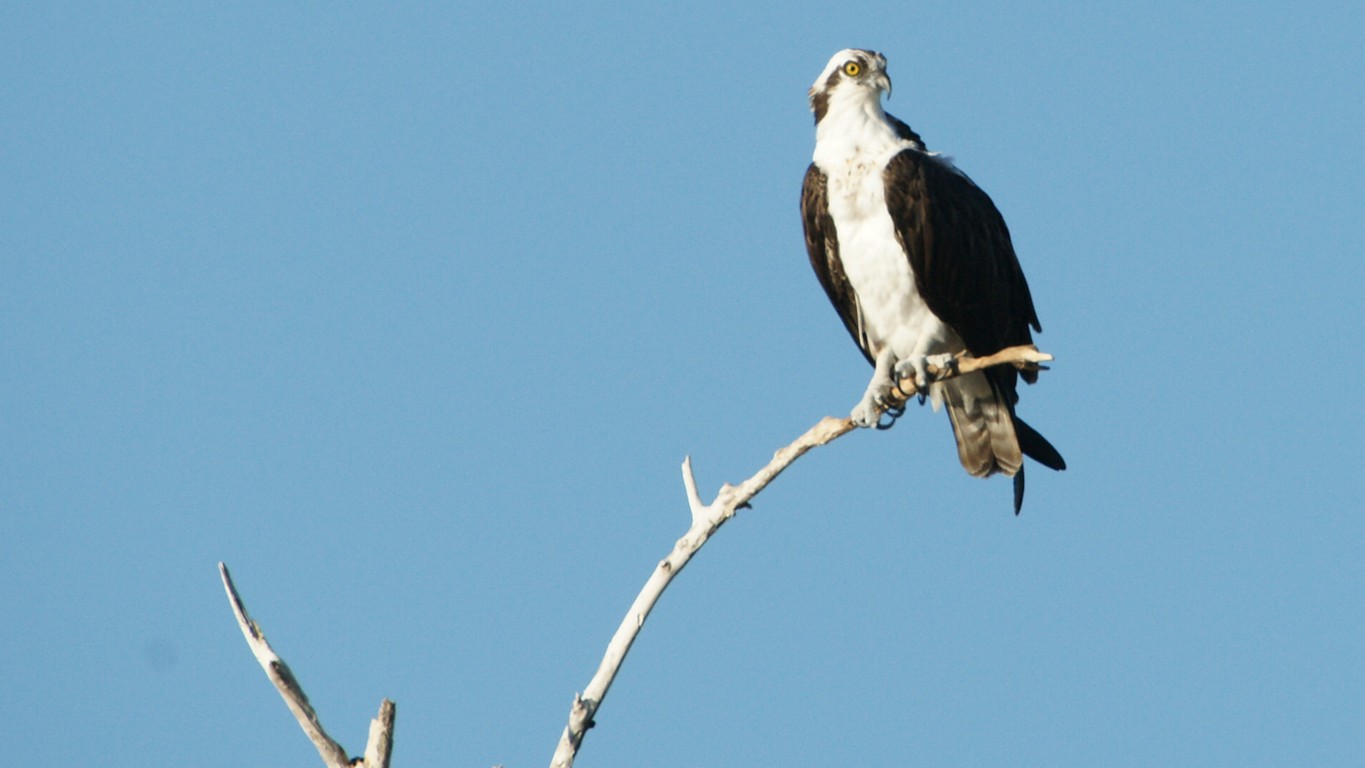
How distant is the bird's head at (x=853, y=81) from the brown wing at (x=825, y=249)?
0.37 metres

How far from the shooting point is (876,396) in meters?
7.39

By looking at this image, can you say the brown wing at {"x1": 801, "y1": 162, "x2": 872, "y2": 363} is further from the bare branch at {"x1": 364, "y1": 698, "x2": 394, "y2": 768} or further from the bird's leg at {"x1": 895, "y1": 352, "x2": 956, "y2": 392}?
the bare branch at {"x1": 364, "y1": 698, "x2": 394, "y2": 768}

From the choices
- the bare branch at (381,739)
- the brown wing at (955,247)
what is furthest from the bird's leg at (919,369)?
the bare branch at (381,739)

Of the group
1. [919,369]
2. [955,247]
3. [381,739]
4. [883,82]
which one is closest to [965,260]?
[955,247]

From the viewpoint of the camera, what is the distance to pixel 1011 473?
25.6ft

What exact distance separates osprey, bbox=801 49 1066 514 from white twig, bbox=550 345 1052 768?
1183 mm

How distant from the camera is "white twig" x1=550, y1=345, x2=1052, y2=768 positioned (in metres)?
5.52

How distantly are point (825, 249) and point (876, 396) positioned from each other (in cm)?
82

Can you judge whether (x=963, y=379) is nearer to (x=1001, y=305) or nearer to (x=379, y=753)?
(x=1001, y=305)

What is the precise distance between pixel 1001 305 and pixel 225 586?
12.7 ft

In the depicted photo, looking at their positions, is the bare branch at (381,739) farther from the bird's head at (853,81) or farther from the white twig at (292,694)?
the bird's head at (853,81)

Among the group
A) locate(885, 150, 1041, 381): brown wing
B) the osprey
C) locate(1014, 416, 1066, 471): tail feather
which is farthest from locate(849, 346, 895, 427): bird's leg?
locate(1014, 416, 1066, 471): tail feather

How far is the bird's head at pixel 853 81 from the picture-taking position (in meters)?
7.81

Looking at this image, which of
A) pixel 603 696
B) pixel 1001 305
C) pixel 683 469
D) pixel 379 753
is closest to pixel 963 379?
pixel 1001 305
